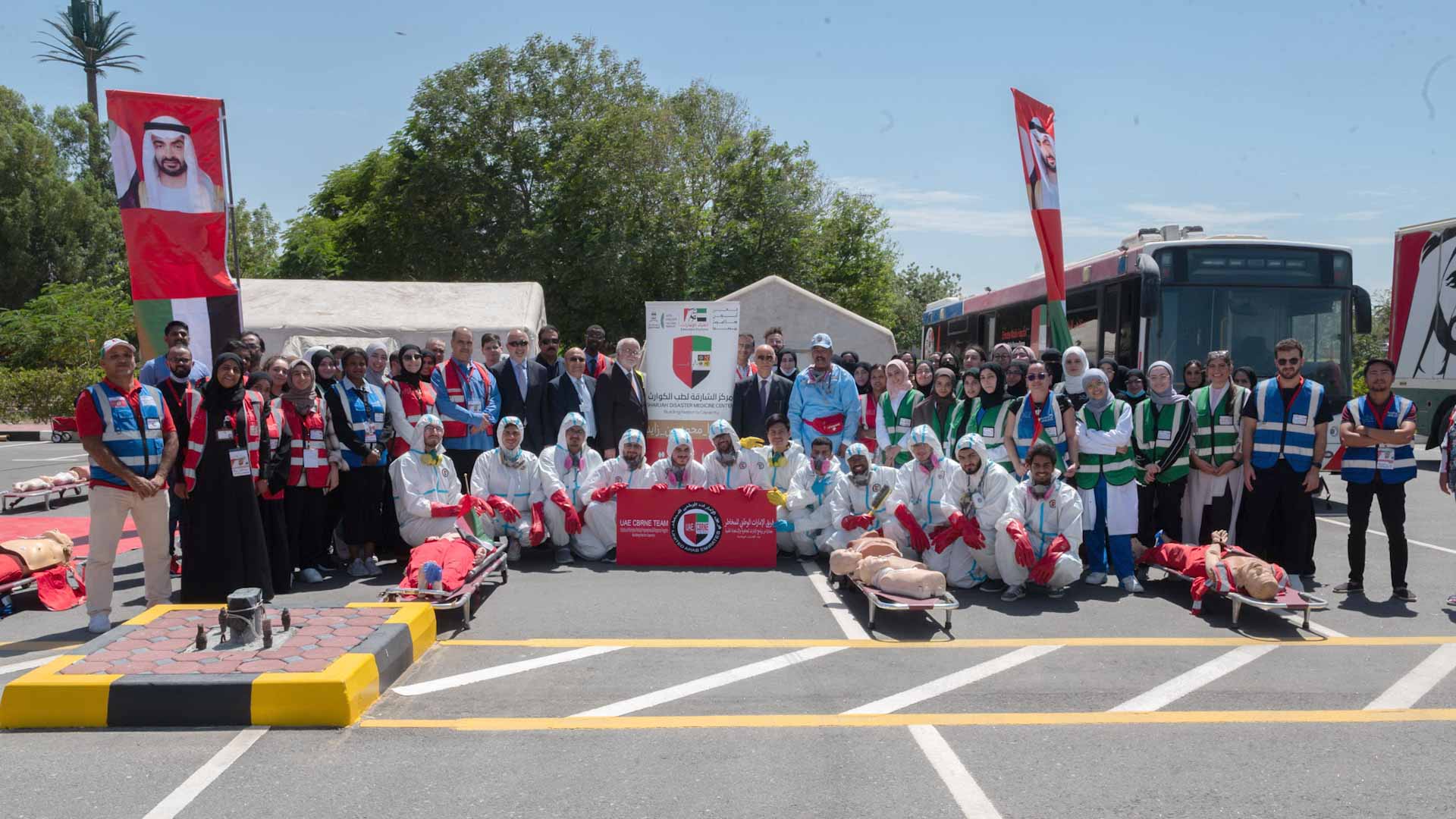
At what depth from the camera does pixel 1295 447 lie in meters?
8.35

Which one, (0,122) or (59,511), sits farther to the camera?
(0,122)

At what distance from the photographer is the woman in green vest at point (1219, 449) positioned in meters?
8.91

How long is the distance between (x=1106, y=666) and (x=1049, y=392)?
337 cm

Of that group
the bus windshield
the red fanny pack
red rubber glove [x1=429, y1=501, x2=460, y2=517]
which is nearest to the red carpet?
red rubber glove [x1=429, y1=501, x2=460, y2=517]

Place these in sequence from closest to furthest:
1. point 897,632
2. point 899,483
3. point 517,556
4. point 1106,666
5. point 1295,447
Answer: point 1106,666, point 897,632, point 1295,447, point 899,483, point 517,556

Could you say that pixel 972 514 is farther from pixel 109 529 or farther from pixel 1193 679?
pixel 109 529

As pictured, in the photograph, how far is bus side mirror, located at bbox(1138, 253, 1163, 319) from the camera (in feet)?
39.0

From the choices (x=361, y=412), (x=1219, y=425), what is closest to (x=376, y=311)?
(x=361, y=412)

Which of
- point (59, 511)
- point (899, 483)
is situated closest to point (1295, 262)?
point (899, 483)

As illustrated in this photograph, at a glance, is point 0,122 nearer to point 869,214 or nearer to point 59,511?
point 869,214

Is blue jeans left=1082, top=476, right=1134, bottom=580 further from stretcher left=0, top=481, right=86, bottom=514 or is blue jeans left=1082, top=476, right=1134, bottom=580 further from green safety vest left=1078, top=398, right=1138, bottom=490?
stretcher left=0, top=481, right=86, bottom=514

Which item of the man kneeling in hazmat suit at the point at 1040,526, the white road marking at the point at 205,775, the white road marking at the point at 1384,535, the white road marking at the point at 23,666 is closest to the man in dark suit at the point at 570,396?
the man kneeling in hazmat suit at the point at 1040,526

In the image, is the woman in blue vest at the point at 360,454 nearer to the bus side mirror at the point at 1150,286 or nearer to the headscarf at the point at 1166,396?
the headscarf at the point at 1166,396

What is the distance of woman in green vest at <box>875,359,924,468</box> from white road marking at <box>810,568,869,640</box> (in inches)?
64.9
